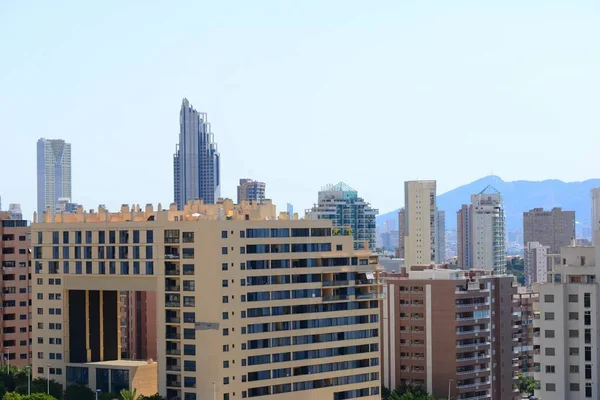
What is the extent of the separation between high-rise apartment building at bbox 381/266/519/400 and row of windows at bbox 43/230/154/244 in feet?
98.4

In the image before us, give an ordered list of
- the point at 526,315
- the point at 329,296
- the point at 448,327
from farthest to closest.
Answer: the point at 526,315 → the point at 448,327 → the point at 329,296

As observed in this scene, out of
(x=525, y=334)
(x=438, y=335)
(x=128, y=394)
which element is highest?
(x=438, y=335)

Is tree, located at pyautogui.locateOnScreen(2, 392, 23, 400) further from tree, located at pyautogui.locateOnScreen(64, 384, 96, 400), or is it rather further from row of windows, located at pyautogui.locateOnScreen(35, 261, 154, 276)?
row of windows, located at pyautogui.locateOnScreen(35, 261, 154, 276)

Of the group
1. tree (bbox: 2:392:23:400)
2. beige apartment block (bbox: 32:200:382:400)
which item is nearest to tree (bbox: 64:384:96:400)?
beige apartment block (bbox: 32:200:382:400)

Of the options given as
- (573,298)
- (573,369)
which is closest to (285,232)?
(573,298)

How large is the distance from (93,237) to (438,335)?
32369 millimetres

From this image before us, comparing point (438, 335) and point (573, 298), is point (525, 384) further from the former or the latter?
point (573, 298)

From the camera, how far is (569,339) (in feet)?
221

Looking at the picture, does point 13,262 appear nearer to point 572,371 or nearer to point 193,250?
point 193,250

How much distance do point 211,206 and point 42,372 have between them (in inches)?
610

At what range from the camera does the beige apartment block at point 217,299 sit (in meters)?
77.6

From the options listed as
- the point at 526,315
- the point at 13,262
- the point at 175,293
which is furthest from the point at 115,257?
the point at 526,315

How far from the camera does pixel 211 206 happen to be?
83.9 meters

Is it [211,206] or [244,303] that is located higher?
[211,206]
